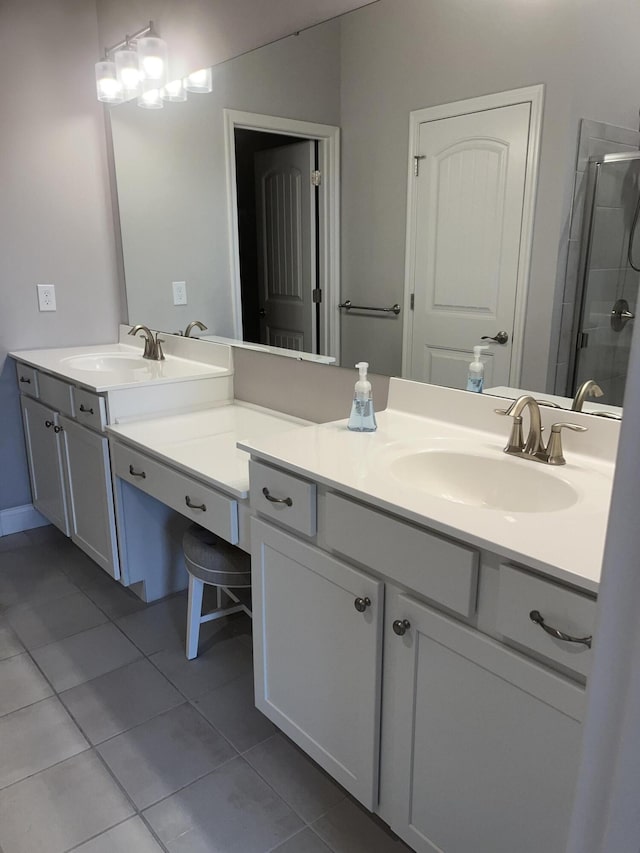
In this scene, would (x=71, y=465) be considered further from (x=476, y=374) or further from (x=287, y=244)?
(x=476, y=374)

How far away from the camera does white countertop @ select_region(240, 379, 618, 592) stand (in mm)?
1001

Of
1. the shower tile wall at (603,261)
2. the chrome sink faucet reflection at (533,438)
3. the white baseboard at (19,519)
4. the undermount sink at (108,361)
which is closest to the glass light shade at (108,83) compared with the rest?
the undermount sink at (108,361)

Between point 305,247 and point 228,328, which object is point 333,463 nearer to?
point 305,247

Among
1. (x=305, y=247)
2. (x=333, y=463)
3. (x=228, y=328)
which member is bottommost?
(x=333, y=463)

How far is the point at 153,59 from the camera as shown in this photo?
8.21 feet

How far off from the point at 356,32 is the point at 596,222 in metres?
0.91

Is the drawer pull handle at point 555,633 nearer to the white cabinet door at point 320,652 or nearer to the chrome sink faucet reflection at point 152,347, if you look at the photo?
the white cabinet door at point 320,652

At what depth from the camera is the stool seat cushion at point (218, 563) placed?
1963 mm

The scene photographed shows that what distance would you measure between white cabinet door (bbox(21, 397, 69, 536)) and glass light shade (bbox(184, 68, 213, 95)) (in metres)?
1.37

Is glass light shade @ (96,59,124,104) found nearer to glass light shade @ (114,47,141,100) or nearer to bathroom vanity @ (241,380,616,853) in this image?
glass light shade @ (114,47,141,100)

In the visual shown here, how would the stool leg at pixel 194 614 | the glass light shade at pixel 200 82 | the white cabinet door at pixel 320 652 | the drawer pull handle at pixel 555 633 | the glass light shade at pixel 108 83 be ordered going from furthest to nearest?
the glass light shade at pixel 108 83, the glass light shade at pixel 200 82, the stool leg at pixel 194 614, the white cabinet door at pixel 320 652, the drawer pull handle at pixel 555 633

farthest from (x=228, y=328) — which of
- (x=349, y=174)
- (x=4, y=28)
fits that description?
(x=4, y=28)

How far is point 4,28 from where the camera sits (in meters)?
2.68

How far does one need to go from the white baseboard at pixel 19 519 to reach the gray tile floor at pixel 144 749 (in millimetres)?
667
